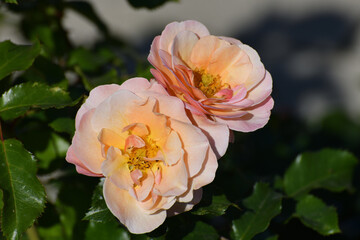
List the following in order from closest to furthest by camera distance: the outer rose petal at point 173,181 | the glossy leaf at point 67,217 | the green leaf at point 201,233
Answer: the outer rose petal at point 173,181
the green leaf at point 201,233
the glossy leaf at point 67,217

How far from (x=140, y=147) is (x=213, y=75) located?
0.21m

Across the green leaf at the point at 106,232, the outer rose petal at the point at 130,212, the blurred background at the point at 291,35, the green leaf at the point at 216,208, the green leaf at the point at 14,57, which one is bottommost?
the blurred background at the point at 291,35


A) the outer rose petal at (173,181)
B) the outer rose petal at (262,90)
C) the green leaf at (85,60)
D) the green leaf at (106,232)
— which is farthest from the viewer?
the green leaf at (85,60)

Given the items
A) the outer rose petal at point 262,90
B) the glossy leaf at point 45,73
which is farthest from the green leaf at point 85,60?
the outer rose petal at point 262,90

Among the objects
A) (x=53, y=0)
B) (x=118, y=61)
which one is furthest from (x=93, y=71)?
(x=53, y=0)

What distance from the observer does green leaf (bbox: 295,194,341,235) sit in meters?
1.13

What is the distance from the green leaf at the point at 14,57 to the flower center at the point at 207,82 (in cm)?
32

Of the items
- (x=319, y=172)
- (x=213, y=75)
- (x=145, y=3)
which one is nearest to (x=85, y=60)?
(x=145, y=3)

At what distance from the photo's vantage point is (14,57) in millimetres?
973

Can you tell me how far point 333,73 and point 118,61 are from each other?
2.98 meters

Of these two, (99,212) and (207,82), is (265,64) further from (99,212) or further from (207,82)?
(99,212)

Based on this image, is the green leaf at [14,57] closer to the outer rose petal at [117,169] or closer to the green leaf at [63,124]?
the green leaf at [63,124]

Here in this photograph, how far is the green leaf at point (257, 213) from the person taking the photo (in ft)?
3.33

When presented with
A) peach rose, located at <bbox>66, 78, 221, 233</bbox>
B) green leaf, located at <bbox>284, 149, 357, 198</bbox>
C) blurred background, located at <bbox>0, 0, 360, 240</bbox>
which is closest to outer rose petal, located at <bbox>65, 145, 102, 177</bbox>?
peach rose, located at <bbox>66, 78, 221, 233</bbox>
